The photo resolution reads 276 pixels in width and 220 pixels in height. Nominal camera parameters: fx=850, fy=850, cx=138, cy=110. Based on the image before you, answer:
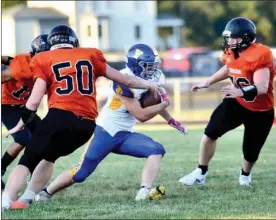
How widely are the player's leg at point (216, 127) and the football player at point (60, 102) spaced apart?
1.79 meters

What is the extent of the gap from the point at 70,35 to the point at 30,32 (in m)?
47.7

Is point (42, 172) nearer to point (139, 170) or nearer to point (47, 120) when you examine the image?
point (47, 120)

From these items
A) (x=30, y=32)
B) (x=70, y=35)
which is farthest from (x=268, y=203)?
(x=30, y=32)

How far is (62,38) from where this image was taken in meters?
7.24

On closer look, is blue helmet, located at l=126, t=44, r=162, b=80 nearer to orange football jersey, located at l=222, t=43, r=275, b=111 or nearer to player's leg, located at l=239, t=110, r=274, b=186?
orange football jersey, located at l=222, t=43, r=275, b=111

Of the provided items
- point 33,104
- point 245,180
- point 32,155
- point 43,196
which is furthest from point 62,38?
point 245,180

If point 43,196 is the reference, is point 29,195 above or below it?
above

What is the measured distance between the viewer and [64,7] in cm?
5631

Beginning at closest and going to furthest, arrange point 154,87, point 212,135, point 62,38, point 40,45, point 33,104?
point 33,104, point 62,38, point 154,87, point 40,45, point 212,135

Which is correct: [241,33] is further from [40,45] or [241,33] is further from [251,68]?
[40,45]

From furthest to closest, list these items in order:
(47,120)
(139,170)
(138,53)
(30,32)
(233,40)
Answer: (30,32), (139,170), (233,40), (138,53), (47,120)

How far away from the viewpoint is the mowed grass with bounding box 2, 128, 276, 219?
22.7 ft

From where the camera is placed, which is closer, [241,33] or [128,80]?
[128,80]

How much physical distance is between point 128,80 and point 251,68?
1.61 m
